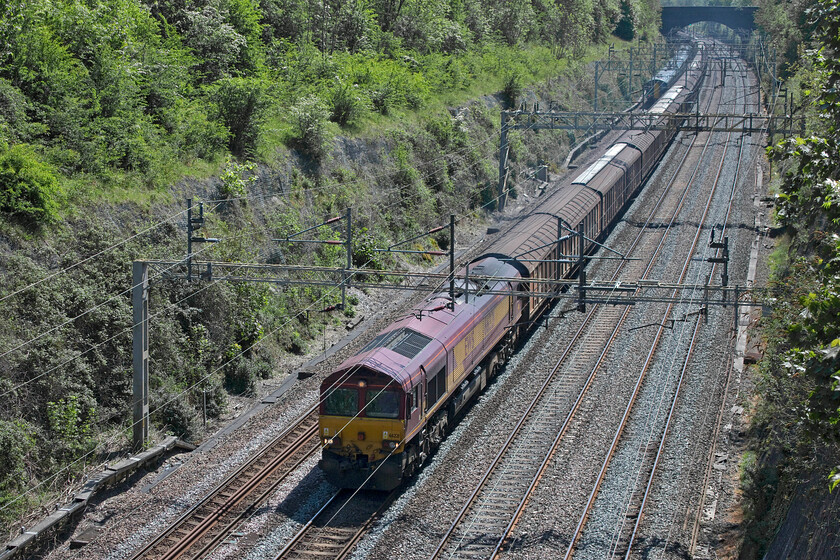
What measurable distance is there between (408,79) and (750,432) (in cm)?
2615

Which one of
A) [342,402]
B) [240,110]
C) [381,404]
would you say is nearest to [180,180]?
[240,110]

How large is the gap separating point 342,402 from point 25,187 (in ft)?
28.0

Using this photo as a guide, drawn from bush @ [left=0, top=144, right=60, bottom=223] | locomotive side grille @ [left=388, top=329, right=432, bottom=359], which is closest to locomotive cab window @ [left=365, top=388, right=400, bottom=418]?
locomotive side grille @ [left=388, top=329, right=432, bottom=359]

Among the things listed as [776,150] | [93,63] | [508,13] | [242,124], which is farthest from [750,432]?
[508,13]

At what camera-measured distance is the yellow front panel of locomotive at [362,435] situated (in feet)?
55.5

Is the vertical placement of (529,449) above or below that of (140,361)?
below

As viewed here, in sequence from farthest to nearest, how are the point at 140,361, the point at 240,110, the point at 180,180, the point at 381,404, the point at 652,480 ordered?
the point at 240,110 < the point at 180,180 < the point at 140,361 < the point at 652,480 < the point at 381,404

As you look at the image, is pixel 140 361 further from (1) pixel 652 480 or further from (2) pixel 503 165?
(2) pixel 503 165

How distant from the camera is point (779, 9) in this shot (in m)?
82.8

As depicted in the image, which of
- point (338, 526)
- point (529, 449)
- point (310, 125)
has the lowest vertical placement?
point (529, 449)

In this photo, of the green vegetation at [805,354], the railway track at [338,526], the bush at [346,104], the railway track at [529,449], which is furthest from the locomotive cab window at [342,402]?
the bush at [346,104]

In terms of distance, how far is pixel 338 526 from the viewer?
16125 millimetres

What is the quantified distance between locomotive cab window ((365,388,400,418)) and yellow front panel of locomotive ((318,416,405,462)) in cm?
12

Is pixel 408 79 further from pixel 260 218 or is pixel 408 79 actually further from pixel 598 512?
pixel 598 512
